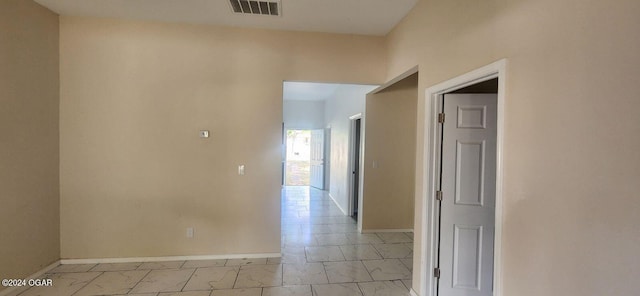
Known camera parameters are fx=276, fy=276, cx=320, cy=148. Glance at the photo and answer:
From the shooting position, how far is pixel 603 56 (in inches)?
42.5

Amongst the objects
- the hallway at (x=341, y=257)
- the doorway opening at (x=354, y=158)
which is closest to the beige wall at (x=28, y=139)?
the hallway at (x=341, y=257)

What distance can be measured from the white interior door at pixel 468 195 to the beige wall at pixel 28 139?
392cm

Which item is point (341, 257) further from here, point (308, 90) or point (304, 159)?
point (304, 159)

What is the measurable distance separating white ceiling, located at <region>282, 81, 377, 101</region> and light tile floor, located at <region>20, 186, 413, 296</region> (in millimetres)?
2992

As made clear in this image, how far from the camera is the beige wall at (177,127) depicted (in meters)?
3.17

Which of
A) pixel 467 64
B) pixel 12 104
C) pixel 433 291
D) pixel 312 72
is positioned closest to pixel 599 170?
pixel 467 64

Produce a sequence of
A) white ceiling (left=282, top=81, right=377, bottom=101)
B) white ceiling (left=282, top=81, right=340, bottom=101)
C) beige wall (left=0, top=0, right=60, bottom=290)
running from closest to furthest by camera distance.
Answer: beige wall (left=0, top=0, right=60, bottom=290) → white ceiling (left=282, top=81, right=377, bottom=101) → white ceiling (left=282, top=81, right=340, bottom=101)

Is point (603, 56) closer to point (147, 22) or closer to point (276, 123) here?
point (276, 123)

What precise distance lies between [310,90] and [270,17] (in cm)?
→ 359

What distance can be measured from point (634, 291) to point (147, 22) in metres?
4.35

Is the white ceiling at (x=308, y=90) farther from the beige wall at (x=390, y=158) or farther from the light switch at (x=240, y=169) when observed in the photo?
the light switch at (x=240, y=169)

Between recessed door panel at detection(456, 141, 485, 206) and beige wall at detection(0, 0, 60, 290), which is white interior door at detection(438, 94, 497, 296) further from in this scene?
beige wall at detection(0, 0, 60, 290)

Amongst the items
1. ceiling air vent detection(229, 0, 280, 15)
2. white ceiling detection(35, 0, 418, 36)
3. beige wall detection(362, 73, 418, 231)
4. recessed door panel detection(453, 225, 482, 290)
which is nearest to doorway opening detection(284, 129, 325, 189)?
beige wall detection(362, 73, 418, 231)

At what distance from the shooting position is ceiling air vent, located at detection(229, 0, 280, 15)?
2.76m
